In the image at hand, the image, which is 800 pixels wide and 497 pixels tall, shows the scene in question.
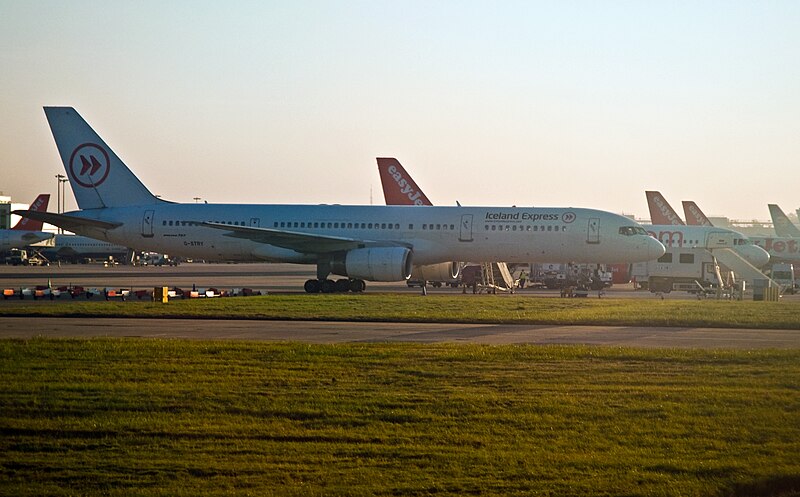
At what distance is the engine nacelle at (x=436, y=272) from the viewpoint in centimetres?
4588

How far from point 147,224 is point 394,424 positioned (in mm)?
34365

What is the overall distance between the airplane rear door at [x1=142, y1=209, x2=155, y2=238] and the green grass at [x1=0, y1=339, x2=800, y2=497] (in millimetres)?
26257

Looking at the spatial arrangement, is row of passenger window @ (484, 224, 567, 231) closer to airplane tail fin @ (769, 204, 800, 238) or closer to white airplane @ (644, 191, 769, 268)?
white airplane @ (644, 191, 769, 268)

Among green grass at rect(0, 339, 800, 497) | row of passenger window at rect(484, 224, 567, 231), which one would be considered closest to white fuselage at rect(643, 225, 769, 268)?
row of passenger window at rect(484, 224, 567, 231)

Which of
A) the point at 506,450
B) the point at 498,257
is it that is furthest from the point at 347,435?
the point at 498,257

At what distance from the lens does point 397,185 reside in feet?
232

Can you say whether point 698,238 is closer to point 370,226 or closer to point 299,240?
point 370,226

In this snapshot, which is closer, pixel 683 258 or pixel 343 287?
pixel 343 287

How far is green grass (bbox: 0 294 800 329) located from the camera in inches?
1174

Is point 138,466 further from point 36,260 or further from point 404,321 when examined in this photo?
point 36,260

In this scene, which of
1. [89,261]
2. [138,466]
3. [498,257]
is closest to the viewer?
[138,466]

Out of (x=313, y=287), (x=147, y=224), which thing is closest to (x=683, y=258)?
(x=313, y=287)

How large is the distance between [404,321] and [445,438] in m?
16.8

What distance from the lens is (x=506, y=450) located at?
1224 centimetres
